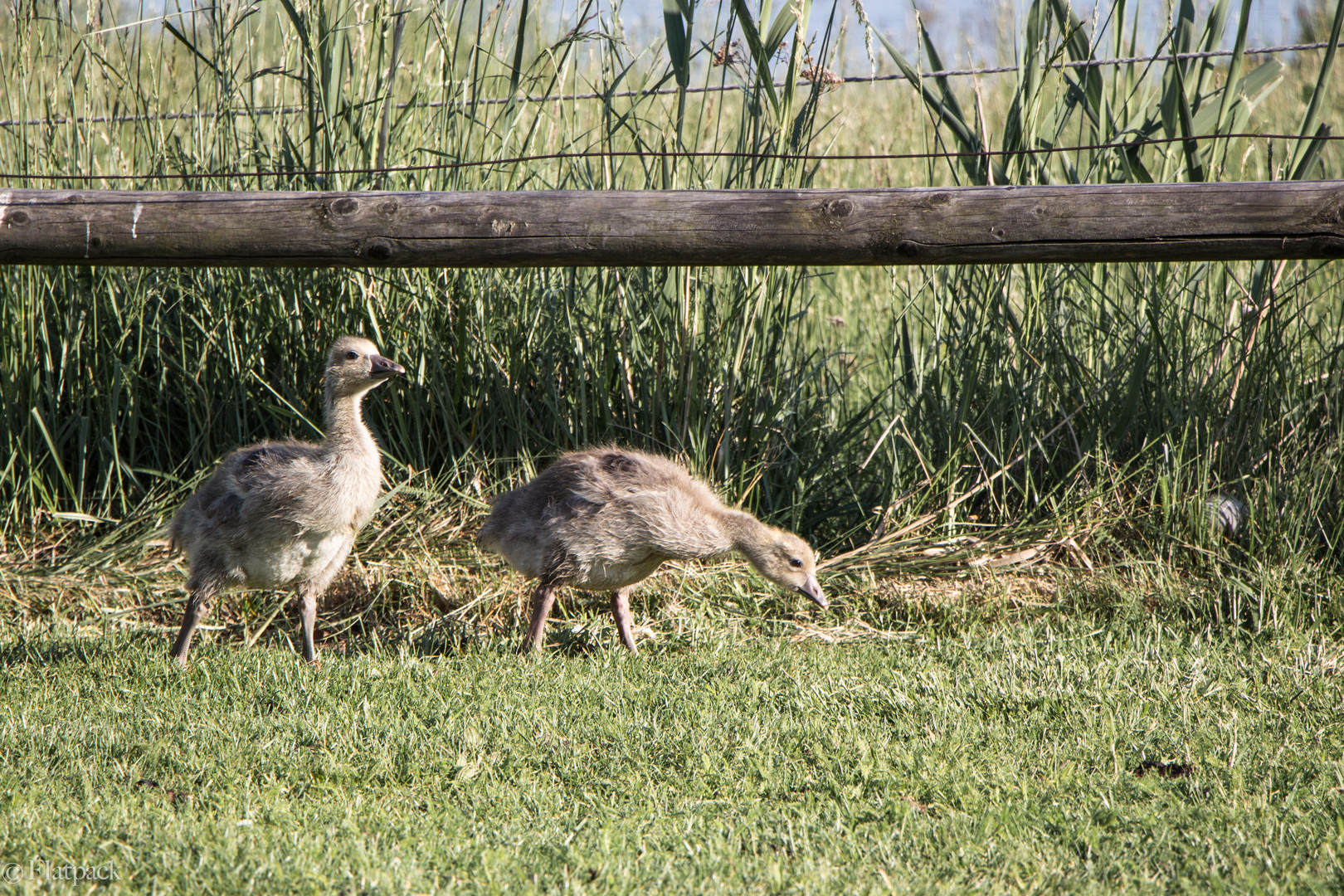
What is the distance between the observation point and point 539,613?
4.84 m

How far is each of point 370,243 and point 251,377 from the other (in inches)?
86.0

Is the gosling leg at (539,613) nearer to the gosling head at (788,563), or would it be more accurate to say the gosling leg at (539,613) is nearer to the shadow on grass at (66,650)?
the gosling head at (788,563)

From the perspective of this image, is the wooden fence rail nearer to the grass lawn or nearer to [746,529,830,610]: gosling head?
[746,529,830,610]: gosling head

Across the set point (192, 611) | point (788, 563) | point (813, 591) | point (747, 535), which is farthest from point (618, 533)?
point (192, 611)

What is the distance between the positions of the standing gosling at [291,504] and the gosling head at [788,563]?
1.74 meters

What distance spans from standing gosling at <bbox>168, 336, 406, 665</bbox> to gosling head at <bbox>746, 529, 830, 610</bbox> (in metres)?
1.74

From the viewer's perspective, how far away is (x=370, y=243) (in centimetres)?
402

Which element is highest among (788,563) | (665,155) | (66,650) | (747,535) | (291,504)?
(665,155)

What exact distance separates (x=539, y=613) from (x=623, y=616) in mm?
402

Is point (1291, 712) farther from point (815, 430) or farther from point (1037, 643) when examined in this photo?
point (815, 430)

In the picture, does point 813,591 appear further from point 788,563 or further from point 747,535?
point 747,535

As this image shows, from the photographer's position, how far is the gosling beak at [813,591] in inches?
196

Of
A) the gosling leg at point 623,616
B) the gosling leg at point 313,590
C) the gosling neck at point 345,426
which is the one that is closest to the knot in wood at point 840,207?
the gosling leg at point 623,616

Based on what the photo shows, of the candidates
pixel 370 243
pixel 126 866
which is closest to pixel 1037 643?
pixel 370 243
